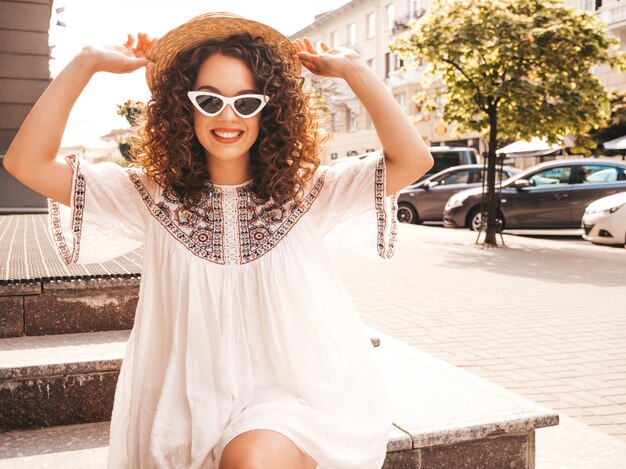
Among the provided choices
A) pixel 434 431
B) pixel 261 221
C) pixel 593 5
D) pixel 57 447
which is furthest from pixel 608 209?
pixel 593 5

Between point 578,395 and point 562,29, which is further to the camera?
point 562,29

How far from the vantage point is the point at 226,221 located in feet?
7.34

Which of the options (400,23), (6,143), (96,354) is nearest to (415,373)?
(96,354)

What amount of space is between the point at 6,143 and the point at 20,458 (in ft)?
31.7

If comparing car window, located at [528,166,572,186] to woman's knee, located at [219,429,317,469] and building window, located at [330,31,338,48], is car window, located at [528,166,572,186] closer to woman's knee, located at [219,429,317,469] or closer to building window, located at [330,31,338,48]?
woman's knee, located at [219,429,317,469]

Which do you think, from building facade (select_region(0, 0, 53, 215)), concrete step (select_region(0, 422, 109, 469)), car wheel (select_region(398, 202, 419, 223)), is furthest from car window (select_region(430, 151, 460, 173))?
concrete step (select_region(0, 422, 109, 469))

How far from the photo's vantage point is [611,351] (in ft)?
18.4

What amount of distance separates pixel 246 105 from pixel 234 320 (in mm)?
630

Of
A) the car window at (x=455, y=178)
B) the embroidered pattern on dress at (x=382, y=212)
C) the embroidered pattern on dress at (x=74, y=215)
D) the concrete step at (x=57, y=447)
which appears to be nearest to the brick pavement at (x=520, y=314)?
the embroidered pattern on dress at (x=382, y=212)

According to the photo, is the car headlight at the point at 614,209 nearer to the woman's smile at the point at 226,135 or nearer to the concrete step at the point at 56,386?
the concrete step at the point at 56,386

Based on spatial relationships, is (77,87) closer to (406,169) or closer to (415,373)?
(406,169)

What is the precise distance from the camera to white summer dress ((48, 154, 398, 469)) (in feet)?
6.66

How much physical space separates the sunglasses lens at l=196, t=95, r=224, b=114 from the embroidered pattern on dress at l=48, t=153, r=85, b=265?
0.42m

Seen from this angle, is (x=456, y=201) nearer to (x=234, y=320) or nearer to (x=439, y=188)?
(x=439, y=188)
